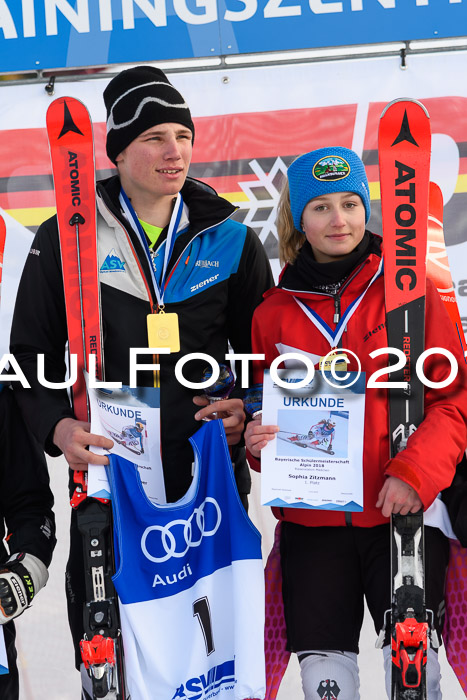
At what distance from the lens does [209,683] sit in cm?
203

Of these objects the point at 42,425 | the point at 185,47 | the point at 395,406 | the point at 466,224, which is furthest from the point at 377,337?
the point at 185,47

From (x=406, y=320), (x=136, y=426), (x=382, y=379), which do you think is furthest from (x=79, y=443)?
(x=406, y=320)

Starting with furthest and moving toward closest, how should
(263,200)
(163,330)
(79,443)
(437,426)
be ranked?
(263,200), (163,330), (79,443), (437,426)

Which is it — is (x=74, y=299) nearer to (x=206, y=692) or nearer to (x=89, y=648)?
(x=89, y=648)

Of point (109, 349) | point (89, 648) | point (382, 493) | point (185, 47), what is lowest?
point (89, 648)

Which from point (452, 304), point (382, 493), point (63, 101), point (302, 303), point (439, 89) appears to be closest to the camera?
point (382, 493)

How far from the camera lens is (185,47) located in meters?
3.20

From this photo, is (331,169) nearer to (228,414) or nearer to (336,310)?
(336,310)

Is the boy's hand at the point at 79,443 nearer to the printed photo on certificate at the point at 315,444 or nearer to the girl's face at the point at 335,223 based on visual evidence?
the printed photo on certificate at the point at 315,444

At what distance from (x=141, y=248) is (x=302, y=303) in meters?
0.49

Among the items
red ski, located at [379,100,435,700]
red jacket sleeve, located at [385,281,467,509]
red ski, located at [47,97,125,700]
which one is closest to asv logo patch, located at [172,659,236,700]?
red ski, located at [47,97,125,700]

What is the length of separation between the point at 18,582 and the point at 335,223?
123 centimetres

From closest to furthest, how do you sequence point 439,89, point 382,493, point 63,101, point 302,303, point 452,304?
point 382,493
point 302,303
point 63,101
point 452,304
point 439,89

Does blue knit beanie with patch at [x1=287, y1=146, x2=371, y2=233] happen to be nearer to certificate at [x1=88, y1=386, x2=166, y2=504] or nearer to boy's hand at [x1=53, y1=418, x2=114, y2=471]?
certificate at [x1=88, y1=386, x2=166, y2=504]
